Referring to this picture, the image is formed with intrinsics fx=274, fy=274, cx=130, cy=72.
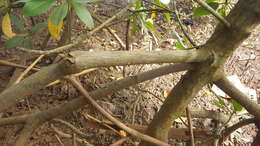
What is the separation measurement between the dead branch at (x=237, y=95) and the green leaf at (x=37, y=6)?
51cm

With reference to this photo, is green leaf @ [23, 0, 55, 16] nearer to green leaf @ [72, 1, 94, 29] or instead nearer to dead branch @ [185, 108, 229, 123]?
green leaf @ [72, 1, 94, 29]

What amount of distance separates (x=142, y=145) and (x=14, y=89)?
1.92 feet

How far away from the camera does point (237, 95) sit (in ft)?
2.74

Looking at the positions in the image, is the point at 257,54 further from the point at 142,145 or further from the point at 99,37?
the point at 142,145

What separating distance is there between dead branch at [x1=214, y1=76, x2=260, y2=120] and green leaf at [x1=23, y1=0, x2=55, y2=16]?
509 millimetres

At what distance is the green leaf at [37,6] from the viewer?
569 mm

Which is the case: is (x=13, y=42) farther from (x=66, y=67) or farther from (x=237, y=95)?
(x=237, y=95)

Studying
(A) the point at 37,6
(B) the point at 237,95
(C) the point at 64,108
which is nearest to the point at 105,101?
(C) the point at 64,108

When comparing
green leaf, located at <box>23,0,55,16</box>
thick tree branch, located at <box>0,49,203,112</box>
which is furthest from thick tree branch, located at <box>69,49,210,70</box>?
green leaf, located at <box>23,0,55,16</box>

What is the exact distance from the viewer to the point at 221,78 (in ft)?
2.56

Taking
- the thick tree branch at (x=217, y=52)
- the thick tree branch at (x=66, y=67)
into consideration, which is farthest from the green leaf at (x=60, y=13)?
the thick tree branch at (x=217, y=52)

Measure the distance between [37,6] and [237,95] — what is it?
62 cm

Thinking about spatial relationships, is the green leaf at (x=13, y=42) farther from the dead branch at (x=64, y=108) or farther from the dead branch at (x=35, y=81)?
the dead branch at (x=35, y=81)

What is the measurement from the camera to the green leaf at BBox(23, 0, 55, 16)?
0.57m
